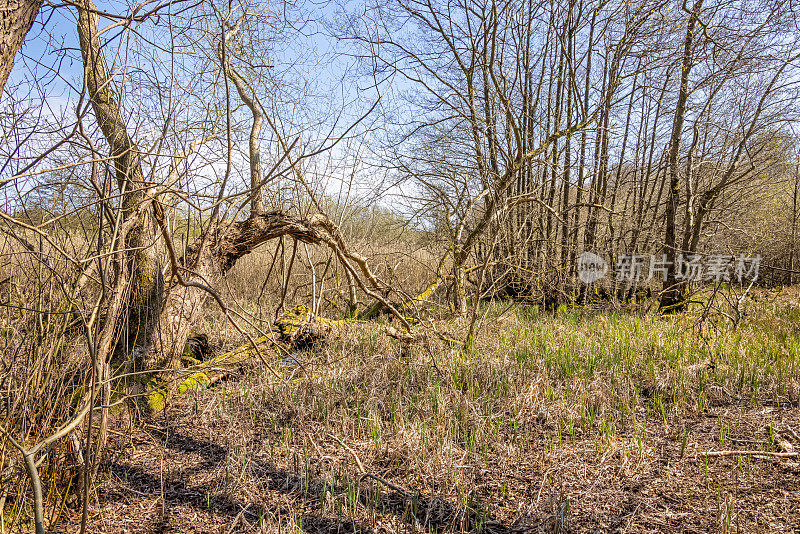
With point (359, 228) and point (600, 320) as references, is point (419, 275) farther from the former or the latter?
point (600, 320)

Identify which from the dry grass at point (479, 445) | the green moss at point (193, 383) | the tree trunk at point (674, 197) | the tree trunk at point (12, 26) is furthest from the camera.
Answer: the tree trunk at point (674, 197)

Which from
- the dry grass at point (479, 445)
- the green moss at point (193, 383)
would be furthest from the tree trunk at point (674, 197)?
the green moss at point (193, 383)

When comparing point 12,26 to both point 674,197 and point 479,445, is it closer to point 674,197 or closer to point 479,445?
point 479,445

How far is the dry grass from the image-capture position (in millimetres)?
2469

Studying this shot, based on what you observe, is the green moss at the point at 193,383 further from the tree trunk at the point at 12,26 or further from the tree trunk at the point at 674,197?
the tree trunk at the point at 674,197

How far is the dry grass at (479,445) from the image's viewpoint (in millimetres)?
2469

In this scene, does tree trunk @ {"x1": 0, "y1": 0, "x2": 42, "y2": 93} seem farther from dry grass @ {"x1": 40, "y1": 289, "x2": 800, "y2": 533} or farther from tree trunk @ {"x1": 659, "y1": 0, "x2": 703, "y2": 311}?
tree trunk @ {"x1": 659, "y1": 0, "x2": 703, "y2": 311}

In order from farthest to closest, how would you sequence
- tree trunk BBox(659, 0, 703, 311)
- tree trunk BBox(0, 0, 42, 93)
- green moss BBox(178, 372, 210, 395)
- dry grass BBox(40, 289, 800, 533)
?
tree trunk BBox(659, 0, 703, 311) < green moss BBox(178, 372, 210, 395) < dry grass BBox(40, 289, 800, 533) < tree trunk BBox(0, 0, 42, 93)

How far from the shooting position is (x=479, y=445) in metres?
3.17

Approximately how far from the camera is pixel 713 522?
232 cm

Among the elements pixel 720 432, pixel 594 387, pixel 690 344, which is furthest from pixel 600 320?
pixel 720 432

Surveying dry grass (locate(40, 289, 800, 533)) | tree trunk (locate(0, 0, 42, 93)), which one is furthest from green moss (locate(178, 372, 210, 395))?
tree trunk (locate(0, 0, 42, 93))

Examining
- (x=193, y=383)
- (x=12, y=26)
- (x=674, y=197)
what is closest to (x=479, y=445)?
(x=193, y=383)

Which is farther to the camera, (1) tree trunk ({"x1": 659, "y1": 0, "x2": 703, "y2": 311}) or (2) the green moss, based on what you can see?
(1) tree trunk ({"x1": 659, "y1": 0, "x2": 703, "y2": 311})
